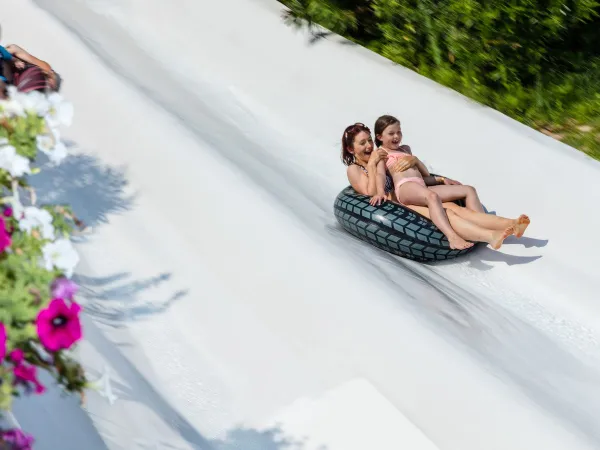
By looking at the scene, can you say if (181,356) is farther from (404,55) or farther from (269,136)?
(404,55)

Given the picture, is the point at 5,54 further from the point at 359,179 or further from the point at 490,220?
the point at 490,220

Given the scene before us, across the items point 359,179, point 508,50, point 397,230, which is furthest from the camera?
point 508,50

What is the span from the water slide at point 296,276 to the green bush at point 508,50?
0.99 feet

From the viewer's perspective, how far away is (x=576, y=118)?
19.9 feet

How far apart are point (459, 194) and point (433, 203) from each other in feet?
0.76

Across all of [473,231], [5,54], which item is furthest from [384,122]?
[5,54]

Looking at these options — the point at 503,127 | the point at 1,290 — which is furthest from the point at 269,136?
the point at 1,290

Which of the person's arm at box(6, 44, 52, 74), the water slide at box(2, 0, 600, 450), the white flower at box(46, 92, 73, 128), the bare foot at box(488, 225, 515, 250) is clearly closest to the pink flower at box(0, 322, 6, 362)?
the water slide at box(2, 0, 600, 450)

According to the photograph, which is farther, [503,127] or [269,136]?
[269,136]

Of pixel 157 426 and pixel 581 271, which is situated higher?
pixel 581 271

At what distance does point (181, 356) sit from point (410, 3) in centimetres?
345

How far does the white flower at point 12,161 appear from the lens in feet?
6.63

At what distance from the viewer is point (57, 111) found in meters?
2.10

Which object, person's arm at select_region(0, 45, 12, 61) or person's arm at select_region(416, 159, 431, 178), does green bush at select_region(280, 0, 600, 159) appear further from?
person's arm at select_region(0, 45, 12, 61)
